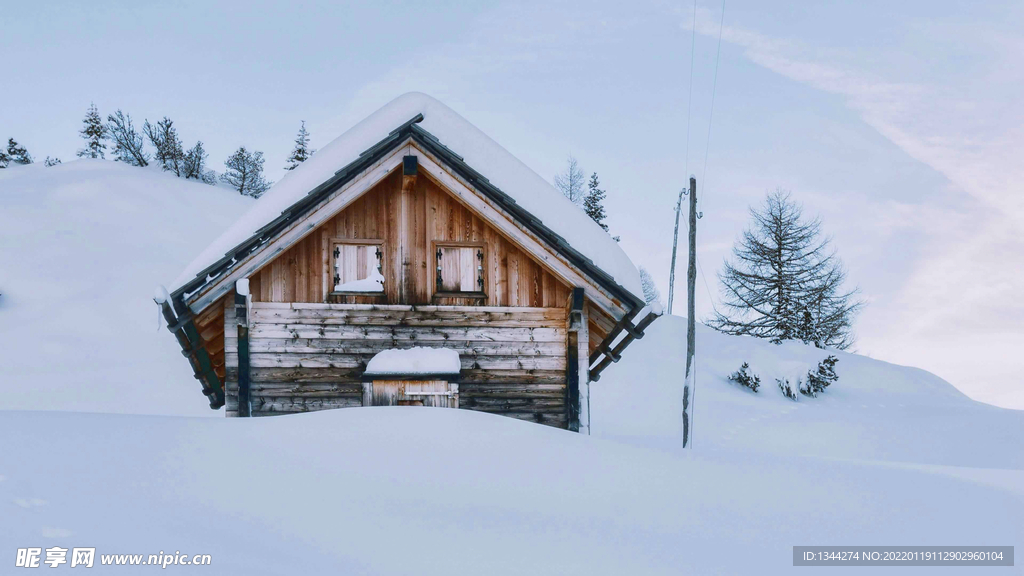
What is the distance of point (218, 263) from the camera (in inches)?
275

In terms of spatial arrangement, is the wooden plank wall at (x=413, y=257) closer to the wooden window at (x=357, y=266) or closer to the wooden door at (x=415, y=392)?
the wooden window at (x=357, y=266)

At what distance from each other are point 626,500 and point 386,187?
522cm

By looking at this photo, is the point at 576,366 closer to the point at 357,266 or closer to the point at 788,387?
the point at 357,266

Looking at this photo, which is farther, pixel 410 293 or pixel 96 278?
pixel 96 278

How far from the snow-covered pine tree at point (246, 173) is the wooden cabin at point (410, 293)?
4349 cm

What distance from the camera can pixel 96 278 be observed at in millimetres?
26703

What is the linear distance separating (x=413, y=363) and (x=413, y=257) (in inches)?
55.9

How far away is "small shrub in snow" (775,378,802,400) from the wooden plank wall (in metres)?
16.3

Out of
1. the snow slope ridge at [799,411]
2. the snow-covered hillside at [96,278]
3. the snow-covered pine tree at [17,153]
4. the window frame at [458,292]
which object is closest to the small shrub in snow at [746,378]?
the snow slope ridge at [799,411]

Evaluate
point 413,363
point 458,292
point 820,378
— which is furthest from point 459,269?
point 820,378

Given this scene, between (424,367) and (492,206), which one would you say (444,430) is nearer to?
(424,367)

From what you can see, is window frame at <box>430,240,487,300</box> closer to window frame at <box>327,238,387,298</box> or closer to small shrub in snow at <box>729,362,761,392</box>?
window frame at <box>327,238,387,298</box>

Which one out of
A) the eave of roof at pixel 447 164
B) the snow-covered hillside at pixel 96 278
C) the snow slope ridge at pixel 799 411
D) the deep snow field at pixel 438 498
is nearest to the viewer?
the deep snow field at pixel 438 498

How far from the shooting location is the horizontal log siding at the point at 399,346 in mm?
7793
